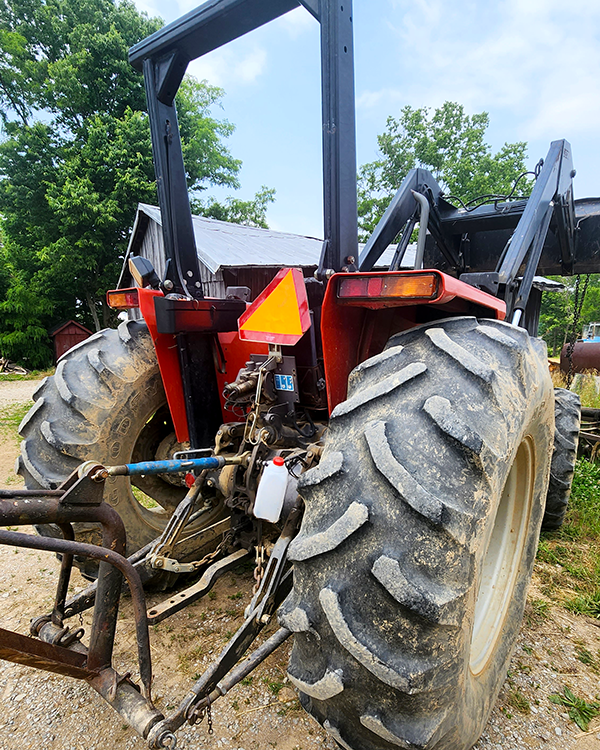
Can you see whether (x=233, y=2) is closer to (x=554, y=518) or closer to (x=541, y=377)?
(x=541, y=377)

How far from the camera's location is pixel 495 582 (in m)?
2.09

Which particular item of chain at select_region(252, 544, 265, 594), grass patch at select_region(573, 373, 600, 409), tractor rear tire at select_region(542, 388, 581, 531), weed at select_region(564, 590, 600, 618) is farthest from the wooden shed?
chain at select_region(252, 544, 265, 594)

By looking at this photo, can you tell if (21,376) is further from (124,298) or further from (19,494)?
(19,494)

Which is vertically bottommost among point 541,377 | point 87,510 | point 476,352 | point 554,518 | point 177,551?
point 554,518

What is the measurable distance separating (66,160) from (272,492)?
22033 millimetres

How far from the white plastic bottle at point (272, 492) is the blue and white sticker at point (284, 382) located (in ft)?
1.39

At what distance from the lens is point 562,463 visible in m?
3.35

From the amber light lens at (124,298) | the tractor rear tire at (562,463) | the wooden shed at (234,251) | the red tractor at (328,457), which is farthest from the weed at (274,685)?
the wooden shed at (234,251)

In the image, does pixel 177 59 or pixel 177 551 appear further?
pixel 177 551

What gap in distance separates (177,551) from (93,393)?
984 mm

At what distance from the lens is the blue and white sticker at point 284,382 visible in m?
2.10

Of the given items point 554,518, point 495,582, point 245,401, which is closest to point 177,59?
point 245,401

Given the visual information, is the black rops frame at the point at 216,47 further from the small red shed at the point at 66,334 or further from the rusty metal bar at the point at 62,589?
the small red shed at the point at 66,334

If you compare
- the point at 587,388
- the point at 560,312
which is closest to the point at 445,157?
the point at 560,312
